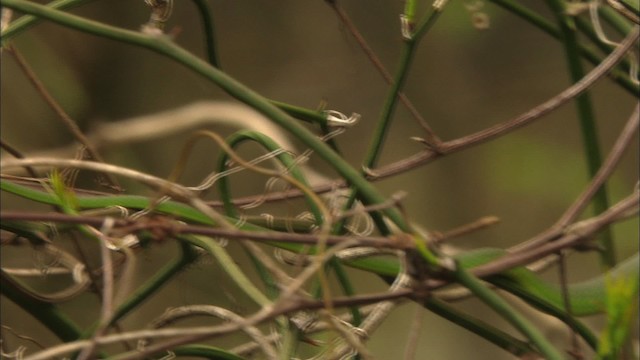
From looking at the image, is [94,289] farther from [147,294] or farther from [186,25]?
[186,25]

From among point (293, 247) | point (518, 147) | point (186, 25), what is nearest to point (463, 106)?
point (518, 147)

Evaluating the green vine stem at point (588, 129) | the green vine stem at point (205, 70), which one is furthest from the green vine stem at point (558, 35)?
the green vine stem at point (205, 70)

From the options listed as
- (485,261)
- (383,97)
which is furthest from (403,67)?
(383,97)

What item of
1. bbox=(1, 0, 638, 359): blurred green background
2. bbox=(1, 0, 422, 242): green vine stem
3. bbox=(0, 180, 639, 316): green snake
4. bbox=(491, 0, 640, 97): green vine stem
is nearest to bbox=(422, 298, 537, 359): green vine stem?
bbox=(0, 180, 639, 316): green snake

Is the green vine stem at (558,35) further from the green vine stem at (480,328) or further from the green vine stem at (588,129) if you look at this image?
the green vine stem at (480,328)

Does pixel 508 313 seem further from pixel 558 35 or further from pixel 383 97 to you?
pixel 383 97
